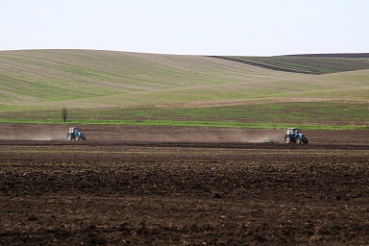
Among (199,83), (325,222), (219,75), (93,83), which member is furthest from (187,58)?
(325,222)

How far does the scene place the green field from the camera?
76.8 meters

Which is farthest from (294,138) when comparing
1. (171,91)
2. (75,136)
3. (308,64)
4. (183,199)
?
(308,64)

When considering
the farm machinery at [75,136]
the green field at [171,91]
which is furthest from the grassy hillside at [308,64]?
the farm machinery at [75,136]

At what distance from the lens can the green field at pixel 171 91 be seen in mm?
76812

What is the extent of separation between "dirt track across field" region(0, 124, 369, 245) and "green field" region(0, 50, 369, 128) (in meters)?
38.0

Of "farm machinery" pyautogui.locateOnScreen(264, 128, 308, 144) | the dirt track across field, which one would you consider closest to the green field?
"farm machinery" pyautogui.locateOnScreen(264, 128, 308, 144)

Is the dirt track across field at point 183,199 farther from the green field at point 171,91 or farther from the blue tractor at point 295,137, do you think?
the green field at point 171,91

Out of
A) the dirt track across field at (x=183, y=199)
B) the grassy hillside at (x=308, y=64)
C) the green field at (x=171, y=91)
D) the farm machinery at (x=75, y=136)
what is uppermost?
the grassy hillside at (x=308, y=64)

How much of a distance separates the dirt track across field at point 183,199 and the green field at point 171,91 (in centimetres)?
3796

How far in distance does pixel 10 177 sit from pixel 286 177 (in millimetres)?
9573

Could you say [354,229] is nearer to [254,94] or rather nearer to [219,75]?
[254,94]

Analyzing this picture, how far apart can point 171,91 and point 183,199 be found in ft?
268

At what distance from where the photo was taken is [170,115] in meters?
Answer: 78.8

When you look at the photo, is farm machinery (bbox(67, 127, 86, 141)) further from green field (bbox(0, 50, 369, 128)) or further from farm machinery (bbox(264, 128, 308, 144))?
green field (bbox(0, 50, 369, 128))
